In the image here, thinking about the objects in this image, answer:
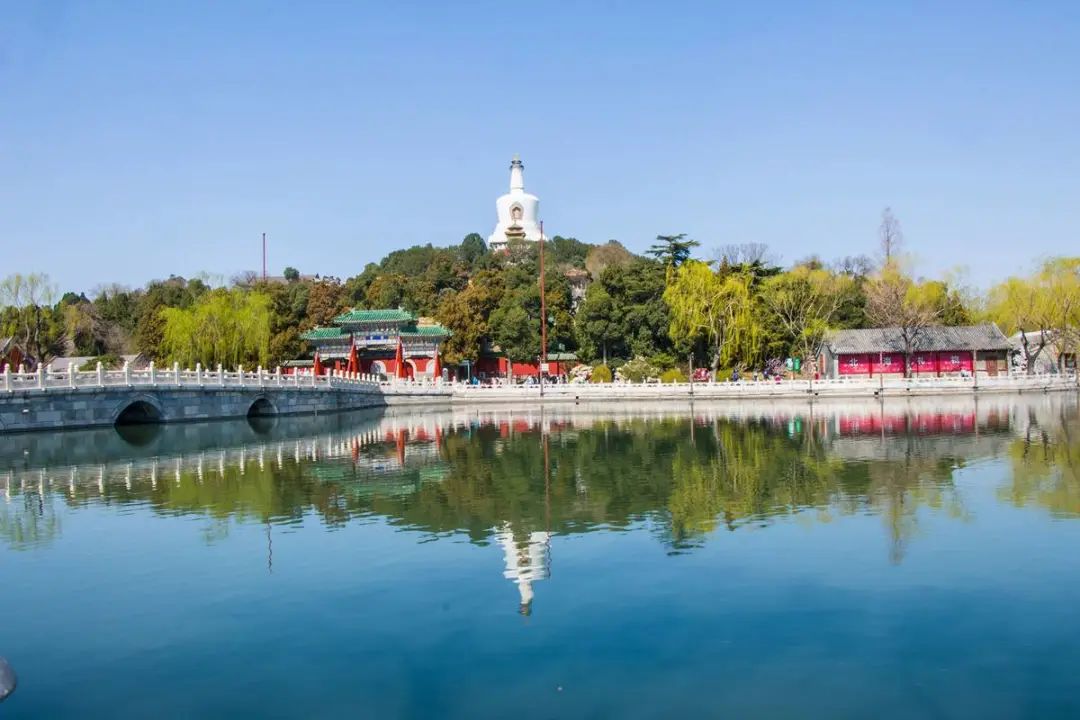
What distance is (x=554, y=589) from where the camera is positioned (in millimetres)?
11102

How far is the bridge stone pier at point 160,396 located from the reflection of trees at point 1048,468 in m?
28.4

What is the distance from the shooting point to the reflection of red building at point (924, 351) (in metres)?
55.7

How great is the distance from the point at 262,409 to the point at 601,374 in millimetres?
19915

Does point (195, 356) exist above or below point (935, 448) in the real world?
above

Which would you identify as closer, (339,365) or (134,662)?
(134,662)

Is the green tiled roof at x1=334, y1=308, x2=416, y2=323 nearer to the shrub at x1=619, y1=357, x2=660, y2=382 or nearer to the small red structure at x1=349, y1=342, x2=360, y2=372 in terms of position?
the small red structure at x1=349, y1=342, x2=360, y2=372

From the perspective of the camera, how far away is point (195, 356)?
5116 cm

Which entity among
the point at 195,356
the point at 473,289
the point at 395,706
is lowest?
the point at 395,706

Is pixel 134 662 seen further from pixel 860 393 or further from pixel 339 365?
pixel 339 365

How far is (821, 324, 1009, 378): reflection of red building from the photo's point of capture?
55.7 metres

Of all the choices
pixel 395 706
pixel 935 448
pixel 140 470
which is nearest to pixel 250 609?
pixel 395 706

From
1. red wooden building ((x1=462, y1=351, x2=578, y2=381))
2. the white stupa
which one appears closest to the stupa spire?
the white stupa

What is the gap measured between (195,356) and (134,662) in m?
44.5

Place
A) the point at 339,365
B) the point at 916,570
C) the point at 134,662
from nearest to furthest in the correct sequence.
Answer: the point at 134,662
the point at 916,570
the point at 339,365
